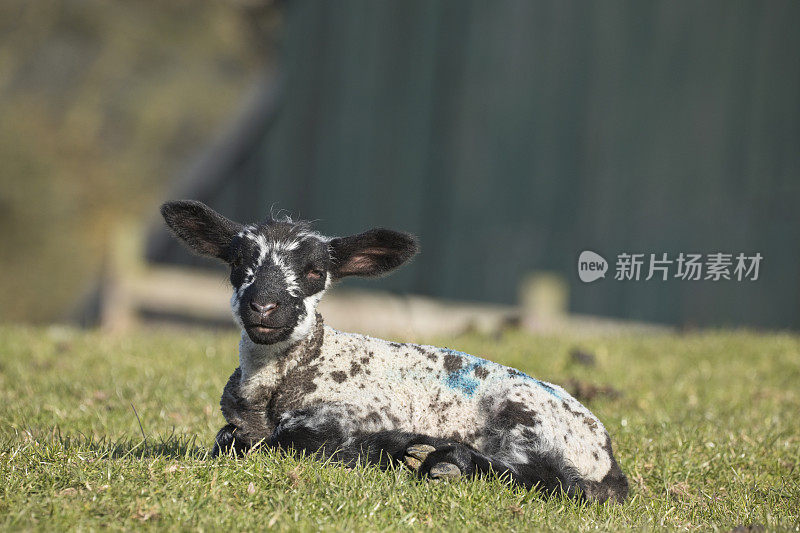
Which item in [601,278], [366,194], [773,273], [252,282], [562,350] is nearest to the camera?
[252,282]

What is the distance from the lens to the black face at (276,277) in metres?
5.05

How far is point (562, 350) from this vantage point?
10531 mm

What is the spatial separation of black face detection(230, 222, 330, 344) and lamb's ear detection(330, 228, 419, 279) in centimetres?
13

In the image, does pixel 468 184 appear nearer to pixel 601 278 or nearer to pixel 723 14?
pixel 601 278

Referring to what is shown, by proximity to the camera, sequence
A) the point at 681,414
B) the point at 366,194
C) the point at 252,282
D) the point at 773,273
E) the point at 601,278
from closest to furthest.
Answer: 1. the point at 252,282
2. the point at 681,414
3. the point at 773,273
4. the point at 601,278
5. the point at 366,194

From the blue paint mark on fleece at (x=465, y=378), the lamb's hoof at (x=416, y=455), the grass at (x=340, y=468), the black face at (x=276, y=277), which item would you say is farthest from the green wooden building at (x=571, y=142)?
the lamb's hoof at (x=416, y=455)

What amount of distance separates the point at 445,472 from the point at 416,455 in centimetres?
25

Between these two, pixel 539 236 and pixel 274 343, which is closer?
pixel 274 343

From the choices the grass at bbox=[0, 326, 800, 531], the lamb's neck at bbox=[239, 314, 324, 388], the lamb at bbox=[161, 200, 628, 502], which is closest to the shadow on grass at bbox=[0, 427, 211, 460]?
the grass at bbox=[0, 326, 800, 531]

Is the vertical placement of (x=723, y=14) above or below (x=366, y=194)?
above

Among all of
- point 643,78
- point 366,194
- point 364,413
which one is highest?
point 643,78

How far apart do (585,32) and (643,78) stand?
1.35 metres

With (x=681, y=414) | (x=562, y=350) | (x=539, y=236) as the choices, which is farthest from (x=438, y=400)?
(x=539, y=236)

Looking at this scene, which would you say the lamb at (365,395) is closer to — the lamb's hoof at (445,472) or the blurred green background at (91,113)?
the lamb's hoof at (445,472)
